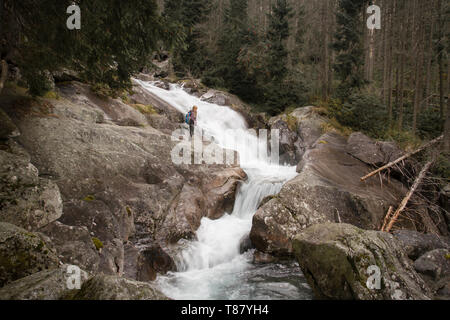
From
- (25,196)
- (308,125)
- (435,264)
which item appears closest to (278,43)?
(308,125)

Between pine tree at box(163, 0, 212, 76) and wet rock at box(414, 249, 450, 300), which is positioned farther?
pine tree at box(163, 0, 212, 76)

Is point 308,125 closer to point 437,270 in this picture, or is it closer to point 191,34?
point 437,270

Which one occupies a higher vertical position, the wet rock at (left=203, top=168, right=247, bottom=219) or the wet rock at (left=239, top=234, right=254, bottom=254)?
the wet rock at (left=203, top=168, right=247, bottom=219)

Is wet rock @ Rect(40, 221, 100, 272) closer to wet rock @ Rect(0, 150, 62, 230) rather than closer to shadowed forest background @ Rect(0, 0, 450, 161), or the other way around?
wet rock @ Rect(0, 150, 62, 230)

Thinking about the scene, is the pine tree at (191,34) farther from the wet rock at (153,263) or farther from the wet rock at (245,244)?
the wet rock at (153,263)

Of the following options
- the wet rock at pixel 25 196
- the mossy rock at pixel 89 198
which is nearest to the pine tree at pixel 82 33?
the wet rock at pixel 25 196

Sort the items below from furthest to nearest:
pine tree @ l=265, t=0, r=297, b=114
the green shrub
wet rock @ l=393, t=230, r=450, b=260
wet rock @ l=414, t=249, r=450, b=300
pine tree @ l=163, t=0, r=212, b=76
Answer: pine tree @ l=163, t=0, r=212, b=76, pine tree @ l=265, t=0, r=297, b=114, the green shrub, wet rock @ l=393, t=230, r=450, b=260, wet rock @ l=414, t=249, r=450, b=300

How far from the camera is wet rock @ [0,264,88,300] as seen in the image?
8.42 feet

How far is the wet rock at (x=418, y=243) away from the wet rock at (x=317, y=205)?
82 centimetres

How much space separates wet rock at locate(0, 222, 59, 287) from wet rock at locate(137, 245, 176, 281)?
8.82 ft

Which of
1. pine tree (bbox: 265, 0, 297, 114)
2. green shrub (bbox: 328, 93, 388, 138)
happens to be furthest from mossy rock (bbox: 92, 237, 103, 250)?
pine tree (bbox: 265, 0, 297, 114)

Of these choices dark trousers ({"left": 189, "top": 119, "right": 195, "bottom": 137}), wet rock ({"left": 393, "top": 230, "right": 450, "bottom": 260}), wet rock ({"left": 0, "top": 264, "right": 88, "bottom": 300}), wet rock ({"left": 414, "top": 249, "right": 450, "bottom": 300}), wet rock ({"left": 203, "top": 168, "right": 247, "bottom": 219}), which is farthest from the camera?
dark trousers ({"left": 189, "top": 119, "right": 195, "bottom": 137})

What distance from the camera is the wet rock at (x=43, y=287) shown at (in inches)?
101
